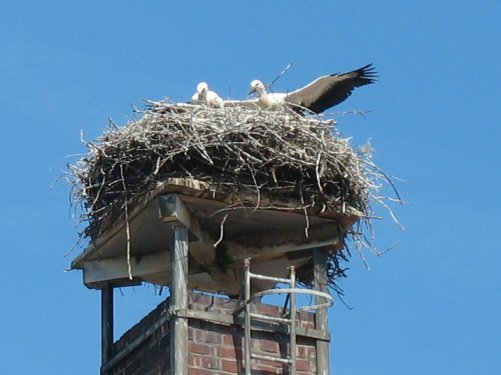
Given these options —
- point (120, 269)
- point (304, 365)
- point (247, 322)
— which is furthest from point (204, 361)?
point (120, 269)

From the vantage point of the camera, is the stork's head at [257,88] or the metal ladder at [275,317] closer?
the metal ladder at [275,317]

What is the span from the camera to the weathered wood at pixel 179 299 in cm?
1483

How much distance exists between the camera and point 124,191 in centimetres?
1625

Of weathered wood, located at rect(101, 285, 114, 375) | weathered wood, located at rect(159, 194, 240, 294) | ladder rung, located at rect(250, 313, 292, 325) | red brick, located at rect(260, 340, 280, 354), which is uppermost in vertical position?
weathered wood, located at rect(159, 194, 240, 294)

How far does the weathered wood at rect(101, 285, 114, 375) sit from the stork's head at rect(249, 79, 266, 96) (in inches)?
124

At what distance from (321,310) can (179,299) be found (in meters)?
1.29

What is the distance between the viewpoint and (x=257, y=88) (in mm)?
19578

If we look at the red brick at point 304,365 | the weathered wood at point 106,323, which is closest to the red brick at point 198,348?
the red brick at point 304,365

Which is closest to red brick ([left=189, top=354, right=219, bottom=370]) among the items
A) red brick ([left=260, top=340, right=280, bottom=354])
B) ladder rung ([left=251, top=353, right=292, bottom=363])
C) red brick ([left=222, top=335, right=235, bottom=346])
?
red brick ([left=222, top=335, right=235, bottom=346])

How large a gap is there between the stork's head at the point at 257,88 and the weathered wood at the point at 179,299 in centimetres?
374

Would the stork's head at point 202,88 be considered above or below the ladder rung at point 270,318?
above

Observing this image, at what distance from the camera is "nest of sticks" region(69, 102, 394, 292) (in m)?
16.1

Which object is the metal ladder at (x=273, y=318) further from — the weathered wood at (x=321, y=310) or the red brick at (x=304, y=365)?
the weathered wood at (x=321, y=310)

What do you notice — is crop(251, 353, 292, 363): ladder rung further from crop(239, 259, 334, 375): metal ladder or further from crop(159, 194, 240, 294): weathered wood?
crop(159, 194, 240, 294): weathered wood
